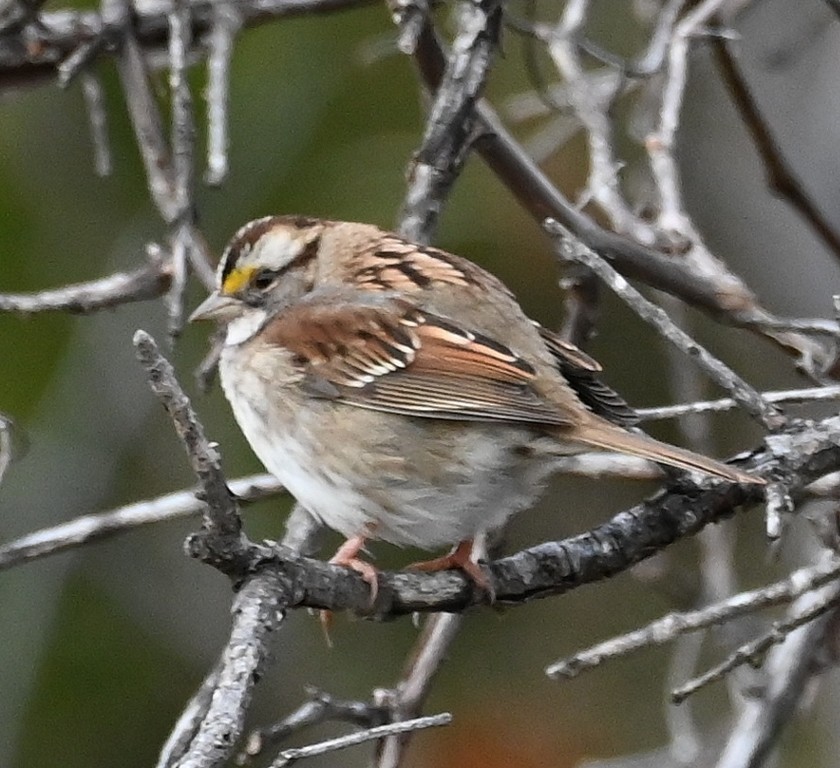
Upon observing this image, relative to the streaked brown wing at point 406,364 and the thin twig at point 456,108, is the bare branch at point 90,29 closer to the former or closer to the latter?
the thin twig at point 456,108

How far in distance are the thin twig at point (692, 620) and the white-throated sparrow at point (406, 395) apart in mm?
370

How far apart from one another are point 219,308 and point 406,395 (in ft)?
1.63

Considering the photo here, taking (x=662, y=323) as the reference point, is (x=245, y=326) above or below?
below

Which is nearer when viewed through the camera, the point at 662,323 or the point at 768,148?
the point at 662,323

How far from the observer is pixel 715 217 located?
15.9ft

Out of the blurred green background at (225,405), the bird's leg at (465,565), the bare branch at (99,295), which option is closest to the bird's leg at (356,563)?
the bird's leg at (465,565)

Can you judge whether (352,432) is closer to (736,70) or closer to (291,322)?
(291,322)

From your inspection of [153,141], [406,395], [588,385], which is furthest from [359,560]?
[153,141]

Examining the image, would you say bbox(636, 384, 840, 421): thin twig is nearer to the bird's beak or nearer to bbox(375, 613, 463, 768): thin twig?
bbox(375, 613, 463, 768): thin twig

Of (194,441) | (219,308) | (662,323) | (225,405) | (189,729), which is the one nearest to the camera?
(194,441)

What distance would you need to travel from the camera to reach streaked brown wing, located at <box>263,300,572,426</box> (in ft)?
8.95

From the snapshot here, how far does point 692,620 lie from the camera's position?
6.84ft

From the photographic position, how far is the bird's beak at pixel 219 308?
123 inches

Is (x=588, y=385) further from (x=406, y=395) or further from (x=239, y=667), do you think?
(x=239, y=667)
